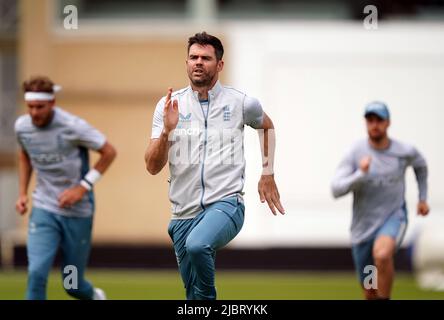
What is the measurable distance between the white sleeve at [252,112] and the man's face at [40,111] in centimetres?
274

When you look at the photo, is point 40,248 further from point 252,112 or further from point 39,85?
point 252,112

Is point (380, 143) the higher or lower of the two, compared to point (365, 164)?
higher

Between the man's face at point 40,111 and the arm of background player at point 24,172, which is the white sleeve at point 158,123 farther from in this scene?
the arm of background player at point 24,172

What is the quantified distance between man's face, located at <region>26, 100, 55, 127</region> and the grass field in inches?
143

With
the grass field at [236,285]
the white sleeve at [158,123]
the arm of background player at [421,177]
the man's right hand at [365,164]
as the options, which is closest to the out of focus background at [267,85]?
the grass field at [236,285]

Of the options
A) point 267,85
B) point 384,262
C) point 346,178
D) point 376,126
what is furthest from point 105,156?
point 267,85

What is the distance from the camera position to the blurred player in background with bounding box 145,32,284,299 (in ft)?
28.6

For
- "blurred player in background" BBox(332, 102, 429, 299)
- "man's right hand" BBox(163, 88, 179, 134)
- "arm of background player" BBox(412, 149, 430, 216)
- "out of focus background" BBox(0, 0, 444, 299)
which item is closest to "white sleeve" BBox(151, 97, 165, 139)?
"man's right hand" BBox(163, 88, 179, 134)

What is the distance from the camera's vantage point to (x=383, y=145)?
11.5 metres

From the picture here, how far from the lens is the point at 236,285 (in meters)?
17.7

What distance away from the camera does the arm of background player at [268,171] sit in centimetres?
909

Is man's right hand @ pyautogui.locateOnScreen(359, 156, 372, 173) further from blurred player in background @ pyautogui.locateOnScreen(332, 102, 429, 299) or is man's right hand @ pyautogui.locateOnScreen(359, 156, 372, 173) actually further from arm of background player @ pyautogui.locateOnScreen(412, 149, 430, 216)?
arm of background player @ pyautogui.locateOnScreen(412, 149, 430, 216)

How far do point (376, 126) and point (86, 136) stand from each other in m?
2.69
